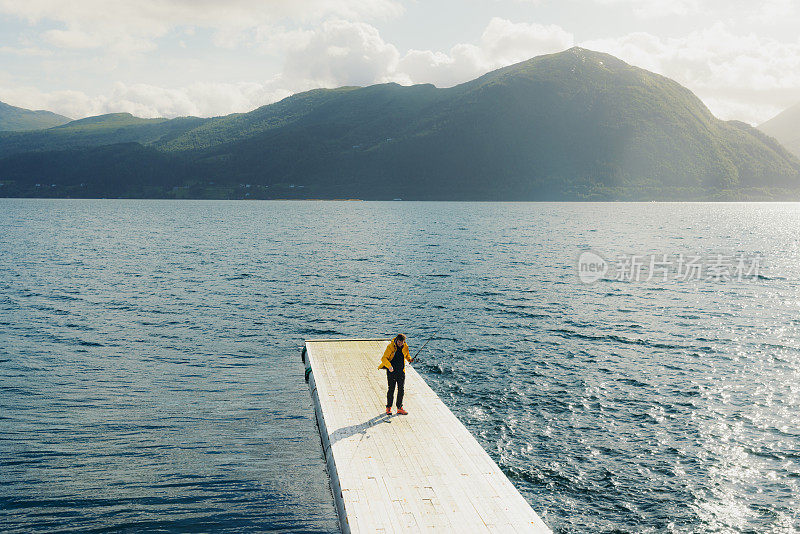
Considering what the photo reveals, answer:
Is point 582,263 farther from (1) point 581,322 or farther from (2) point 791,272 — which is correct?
(1) point 581,322

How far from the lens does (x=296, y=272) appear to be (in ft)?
192

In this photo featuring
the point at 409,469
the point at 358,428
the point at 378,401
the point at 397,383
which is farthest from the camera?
the point at 378,401

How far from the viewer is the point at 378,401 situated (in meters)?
19.6

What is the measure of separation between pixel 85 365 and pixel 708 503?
2589cm

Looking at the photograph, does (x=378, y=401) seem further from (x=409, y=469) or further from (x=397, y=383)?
(x=409, y=469)

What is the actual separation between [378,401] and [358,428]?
2.59 metres

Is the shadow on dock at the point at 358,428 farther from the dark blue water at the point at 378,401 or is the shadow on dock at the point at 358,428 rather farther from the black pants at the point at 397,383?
the dark blue water at the point at 378,401

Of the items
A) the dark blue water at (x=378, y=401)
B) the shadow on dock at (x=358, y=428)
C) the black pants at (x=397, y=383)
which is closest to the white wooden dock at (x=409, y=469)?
the shadow on dock at (x=358, y=428)

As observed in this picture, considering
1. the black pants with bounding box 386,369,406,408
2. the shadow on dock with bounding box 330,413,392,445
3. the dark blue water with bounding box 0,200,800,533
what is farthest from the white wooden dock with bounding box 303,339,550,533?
the dark blue water with bounding box 0,200,800,533

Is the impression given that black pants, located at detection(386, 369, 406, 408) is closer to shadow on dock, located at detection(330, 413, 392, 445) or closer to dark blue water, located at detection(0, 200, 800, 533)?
shadow on dock, located at detection(330, 413, 392, 445)

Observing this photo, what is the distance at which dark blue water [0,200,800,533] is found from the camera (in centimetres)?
1542

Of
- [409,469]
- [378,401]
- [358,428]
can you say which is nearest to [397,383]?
[358,428]

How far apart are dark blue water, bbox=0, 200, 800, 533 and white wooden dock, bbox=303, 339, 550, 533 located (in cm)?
160

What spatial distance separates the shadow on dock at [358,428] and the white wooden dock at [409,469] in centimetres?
3
